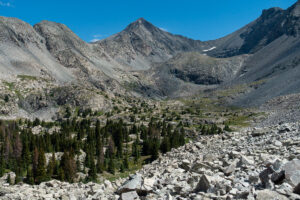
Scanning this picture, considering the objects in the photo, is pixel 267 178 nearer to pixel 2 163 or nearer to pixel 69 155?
pixel 69 155

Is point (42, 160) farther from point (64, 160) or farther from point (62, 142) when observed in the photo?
point (62, 142)

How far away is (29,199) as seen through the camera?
29500 millimetres

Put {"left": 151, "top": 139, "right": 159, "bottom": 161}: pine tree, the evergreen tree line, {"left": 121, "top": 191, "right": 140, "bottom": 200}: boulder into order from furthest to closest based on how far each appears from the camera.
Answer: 1. {"left": 151, "top": 139, "right": 159, "bottom": 161}: pine tree
2. the evergreen tree line
3. {"left": 121, "top": 191, "right": 140, "bottom": 200}: boulder

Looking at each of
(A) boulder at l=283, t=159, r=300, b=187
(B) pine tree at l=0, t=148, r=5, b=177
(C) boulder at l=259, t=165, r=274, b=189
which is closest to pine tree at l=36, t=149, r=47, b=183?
(B) pine tree at l=0, t=148, r=5, b=177

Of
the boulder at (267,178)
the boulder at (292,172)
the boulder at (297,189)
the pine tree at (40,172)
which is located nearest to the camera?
the boulder at (297,189)

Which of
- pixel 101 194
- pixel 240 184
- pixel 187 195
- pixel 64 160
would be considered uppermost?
pixel 240 184

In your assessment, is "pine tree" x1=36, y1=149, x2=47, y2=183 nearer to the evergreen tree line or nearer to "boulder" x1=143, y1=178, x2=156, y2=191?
the evergreen tree line

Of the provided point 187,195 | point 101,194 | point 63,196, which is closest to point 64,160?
point 63,196

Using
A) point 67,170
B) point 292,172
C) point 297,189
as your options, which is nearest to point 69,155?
point 67,170

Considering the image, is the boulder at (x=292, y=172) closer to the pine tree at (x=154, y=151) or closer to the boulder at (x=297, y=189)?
the boulder at (x=297, y=189)

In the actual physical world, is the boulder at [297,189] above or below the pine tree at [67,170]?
above

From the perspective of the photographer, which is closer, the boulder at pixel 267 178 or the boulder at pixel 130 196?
the boulder at pixel 267 178

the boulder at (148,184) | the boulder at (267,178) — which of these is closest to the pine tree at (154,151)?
the boulder at (148,184)

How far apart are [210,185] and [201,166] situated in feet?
26.2
